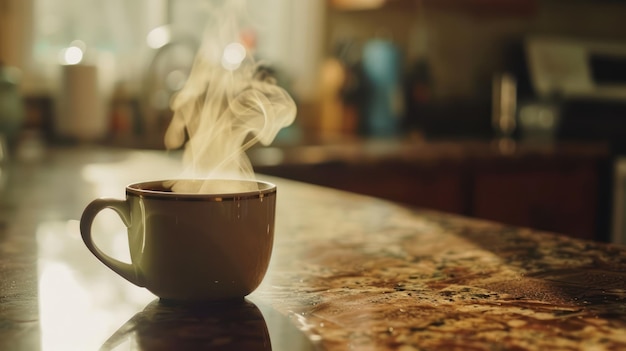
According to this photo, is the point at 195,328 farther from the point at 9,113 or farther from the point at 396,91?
the point at 396,91

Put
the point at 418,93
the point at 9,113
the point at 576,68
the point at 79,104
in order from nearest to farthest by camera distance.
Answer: the point at 9,113
the point at 79,104
the point at 418,93
the point at 576,68

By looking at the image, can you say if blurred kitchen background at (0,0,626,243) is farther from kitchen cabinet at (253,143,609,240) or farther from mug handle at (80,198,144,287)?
mug handle at (80,198,144,287)

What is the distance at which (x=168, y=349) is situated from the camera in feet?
1.57

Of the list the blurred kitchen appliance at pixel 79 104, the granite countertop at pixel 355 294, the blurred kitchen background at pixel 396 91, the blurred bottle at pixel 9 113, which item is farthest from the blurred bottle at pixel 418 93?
the granite countertop at pixel 355 294

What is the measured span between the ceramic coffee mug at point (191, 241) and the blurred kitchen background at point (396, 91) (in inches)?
58.1

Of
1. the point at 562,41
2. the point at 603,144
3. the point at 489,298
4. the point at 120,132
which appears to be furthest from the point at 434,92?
the point at 489,298

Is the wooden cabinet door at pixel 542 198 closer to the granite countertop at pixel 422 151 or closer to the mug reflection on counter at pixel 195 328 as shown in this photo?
the granite countertop at pixel 422 151

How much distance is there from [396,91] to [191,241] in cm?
265

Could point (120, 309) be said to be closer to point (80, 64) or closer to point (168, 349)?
point (168, 349)

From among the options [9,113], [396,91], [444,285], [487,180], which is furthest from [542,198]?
[444,285]

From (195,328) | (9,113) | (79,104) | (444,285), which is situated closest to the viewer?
(195,328)

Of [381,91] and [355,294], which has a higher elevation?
[381,91]

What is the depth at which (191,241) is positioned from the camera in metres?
0.58

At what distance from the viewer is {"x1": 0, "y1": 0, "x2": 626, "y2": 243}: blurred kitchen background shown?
7.93ft
